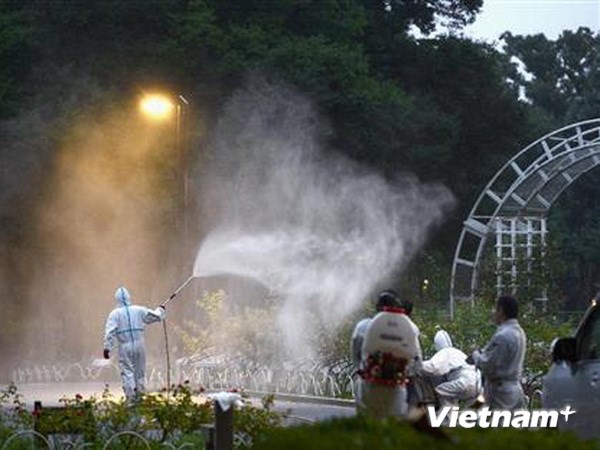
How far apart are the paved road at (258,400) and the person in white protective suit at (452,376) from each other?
588 cm

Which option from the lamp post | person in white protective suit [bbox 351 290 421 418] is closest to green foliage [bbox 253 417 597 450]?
person in white protective suit [bbox 351 290 421 418]

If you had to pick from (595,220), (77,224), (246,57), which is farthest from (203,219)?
(595,220)

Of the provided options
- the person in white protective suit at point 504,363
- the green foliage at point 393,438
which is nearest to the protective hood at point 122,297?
the person in white protective suit at point 504,363

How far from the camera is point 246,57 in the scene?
210 feet

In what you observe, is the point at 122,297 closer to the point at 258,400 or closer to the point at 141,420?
the point at 258,400

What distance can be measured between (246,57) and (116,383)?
22.9m

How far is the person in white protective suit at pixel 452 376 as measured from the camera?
64.5 feet

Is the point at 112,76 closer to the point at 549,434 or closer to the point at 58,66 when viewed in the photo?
the point at 58,66

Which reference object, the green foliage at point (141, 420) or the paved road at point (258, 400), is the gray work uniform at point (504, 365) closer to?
the green foliage at point (141, 420)

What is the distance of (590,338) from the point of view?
15.2 metres

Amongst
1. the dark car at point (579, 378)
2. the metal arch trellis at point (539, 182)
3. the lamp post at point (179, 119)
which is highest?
the lamp post at point (179, 119)

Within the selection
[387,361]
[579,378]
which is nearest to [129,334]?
[387,361]

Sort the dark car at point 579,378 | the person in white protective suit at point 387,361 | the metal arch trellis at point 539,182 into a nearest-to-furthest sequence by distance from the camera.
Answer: the dark car at point 579,378, the person in white protective suit at point 387,361, the metal arch trellis at point 539,182

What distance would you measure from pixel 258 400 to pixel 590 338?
19.4m
